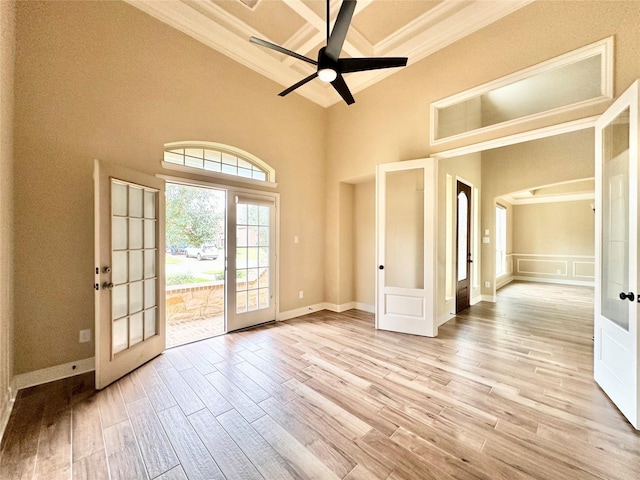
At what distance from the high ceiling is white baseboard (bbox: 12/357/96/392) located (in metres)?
4.03

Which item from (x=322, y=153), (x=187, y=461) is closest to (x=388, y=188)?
(x=322, y=153)

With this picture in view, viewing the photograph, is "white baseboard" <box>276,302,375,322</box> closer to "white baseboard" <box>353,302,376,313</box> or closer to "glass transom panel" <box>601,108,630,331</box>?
"white baseboard" <box>353,302,376,313</box>

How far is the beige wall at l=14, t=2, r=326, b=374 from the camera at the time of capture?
96.3 inches

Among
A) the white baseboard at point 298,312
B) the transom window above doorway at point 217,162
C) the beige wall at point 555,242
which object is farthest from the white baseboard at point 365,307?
the beige wall at point 555,242

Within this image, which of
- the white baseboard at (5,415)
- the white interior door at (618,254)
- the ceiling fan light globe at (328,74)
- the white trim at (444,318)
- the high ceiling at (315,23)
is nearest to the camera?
the white baseboard at (5,415)

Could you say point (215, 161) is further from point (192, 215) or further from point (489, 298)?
point (489, 298)

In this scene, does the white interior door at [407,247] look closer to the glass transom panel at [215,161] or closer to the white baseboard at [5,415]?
the glass transom panel at [215,161]

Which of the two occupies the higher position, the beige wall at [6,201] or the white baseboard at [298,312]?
the beige wall at [6,201]

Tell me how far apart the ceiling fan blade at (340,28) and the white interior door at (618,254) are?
86.5 inches

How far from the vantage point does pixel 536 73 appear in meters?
2.86

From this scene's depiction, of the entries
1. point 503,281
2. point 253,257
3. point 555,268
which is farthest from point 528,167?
point 253,257

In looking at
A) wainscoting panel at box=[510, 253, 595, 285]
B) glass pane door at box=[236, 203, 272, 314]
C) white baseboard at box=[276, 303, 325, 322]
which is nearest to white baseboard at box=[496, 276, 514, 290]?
wainscoting panel at box=[510, 253, 595, 285]

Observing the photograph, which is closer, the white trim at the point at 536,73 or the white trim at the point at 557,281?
the white trim at the point at 536,73

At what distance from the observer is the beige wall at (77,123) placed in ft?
8.02
